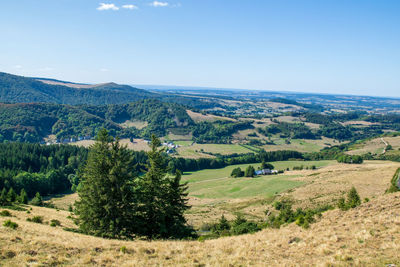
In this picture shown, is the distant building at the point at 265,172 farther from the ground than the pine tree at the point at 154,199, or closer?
closer

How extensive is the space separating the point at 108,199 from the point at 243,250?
15819 millimetres

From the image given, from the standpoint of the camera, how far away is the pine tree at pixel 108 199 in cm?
2733

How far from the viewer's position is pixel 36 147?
136 metres

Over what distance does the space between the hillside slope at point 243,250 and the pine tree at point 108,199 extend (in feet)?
19.6

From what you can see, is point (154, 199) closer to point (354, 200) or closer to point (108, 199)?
point (108, 199)

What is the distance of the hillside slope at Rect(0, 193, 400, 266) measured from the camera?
625 inches

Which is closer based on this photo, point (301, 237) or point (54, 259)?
point (54, 259)

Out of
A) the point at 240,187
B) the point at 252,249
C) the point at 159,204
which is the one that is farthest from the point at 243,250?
the point at 240,187

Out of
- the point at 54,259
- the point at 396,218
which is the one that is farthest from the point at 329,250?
the point at 54,259

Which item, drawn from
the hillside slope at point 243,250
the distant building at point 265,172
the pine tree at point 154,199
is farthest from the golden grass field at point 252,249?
the distant building at point 265,172

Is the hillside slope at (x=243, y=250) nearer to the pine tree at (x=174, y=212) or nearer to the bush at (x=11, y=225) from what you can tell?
the bush at (x=11, y=225)

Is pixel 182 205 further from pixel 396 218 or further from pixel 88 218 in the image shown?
pixel 396 218

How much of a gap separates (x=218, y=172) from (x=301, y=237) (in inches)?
4841

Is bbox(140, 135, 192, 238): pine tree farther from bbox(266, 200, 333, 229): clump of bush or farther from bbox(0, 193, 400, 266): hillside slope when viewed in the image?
bbox(266, 200, 333, 229): clump of bush
